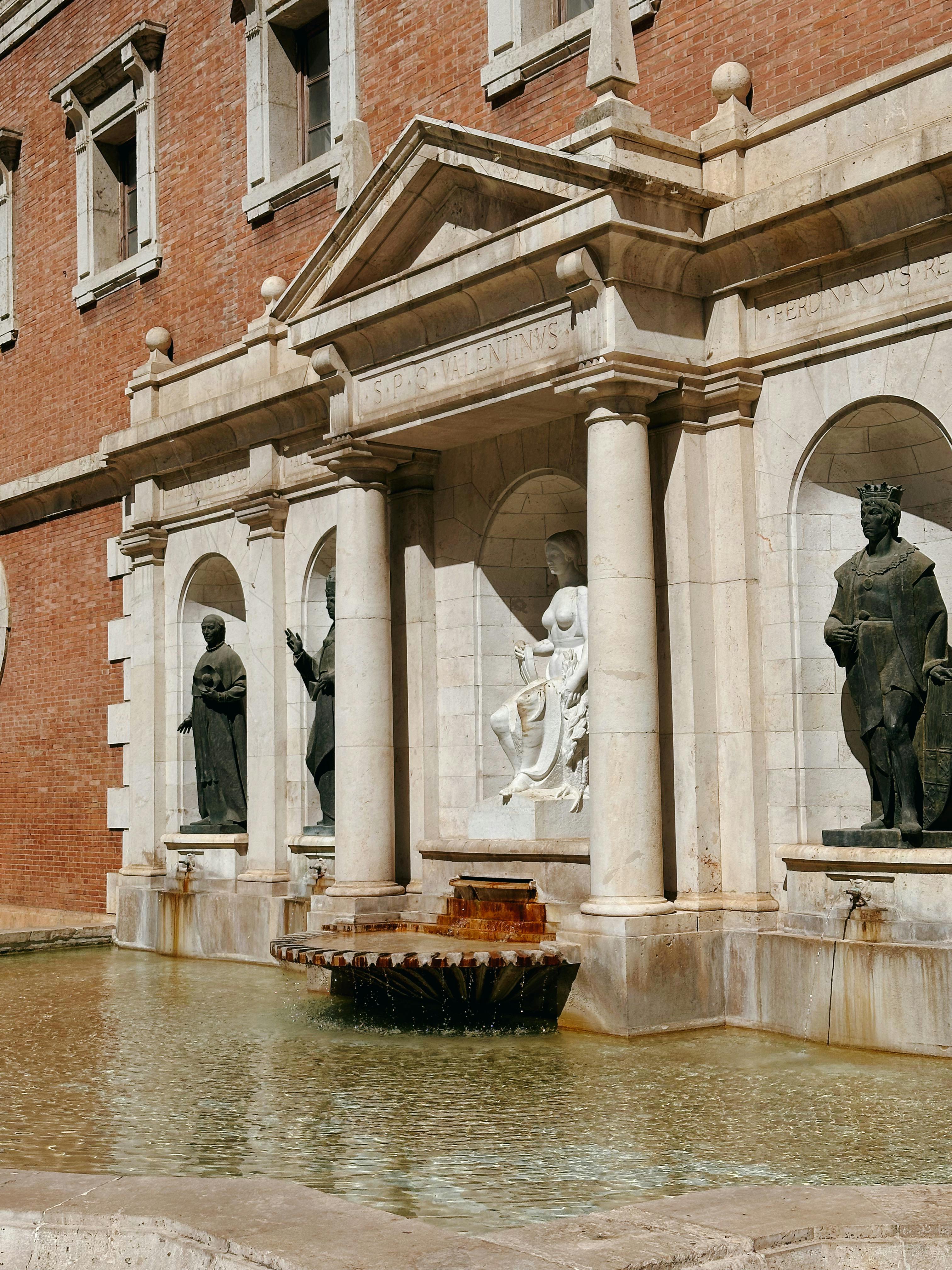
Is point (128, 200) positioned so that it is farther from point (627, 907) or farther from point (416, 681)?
point (627, 907)

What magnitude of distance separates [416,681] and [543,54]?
17.0 feet

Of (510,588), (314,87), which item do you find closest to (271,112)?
(314,87)

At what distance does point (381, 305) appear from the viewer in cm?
1204

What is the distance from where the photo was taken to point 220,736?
15.8 meters

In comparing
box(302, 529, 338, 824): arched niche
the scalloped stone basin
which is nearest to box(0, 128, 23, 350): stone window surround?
box(302, 529, 338, 824): arched niche

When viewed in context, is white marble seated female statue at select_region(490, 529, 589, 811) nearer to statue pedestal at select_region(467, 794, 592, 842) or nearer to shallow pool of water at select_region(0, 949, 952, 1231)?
statue pedestal at select_region(467, 794, 592, 842)

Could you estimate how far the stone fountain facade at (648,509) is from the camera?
32.0 feet

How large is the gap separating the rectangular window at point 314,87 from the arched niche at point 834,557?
7854mm

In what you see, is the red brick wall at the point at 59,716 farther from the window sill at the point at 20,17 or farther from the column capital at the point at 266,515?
the window sill at the point at 20,17

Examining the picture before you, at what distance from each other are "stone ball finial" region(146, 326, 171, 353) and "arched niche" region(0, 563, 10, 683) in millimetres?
4601

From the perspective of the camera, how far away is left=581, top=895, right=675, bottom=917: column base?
33.0ft

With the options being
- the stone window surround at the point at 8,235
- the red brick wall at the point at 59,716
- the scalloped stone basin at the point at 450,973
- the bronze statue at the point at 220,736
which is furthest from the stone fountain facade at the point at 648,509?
the stone window surround at the point at 8,235

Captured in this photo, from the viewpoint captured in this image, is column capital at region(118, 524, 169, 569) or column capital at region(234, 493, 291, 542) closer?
column capital at region(234, 493, 291, 542)

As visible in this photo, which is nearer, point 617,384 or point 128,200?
point 617,384
